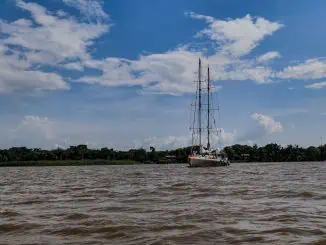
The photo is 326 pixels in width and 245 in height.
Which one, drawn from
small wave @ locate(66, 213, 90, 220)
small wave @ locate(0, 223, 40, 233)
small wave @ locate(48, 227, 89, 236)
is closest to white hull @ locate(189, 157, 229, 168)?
small wave @ locate(66, 213, 90, 220)

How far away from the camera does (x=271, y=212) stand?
15523mm

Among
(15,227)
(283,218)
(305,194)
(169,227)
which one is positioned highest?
(305,194)

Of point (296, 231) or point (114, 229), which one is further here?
point (114, 229)

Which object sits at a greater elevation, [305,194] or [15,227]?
[305,194]

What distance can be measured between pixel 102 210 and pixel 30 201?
5.95m

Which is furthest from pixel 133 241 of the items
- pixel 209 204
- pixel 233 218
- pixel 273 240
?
pixel 209 204

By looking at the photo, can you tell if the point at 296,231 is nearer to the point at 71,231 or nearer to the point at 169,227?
the point at 169,227

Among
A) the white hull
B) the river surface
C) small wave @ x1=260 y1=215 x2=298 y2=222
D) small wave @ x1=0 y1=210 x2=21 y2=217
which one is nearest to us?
the river surface

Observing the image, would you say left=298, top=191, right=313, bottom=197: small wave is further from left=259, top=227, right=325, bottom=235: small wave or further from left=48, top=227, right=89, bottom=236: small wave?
left=48, top=227, right=89, bottom=236: small wave

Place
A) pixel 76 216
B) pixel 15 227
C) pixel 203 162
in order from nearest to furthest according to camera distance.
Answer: pixel 15 227 → pixel 76 216 → pixel 203 162

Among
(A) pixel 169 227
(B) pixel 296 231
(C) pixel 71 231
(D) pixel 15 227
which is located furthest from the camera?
(D) pixel 15 227

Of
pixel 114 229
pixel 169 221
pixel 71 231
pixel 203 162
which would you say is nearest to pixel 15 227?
pixel 71 231

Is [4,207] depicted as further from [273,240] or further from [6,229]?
[273,240]

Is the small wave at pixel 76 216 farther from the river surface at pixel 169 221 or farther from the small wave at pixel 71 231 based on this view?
the small wave at pixel 71 231
